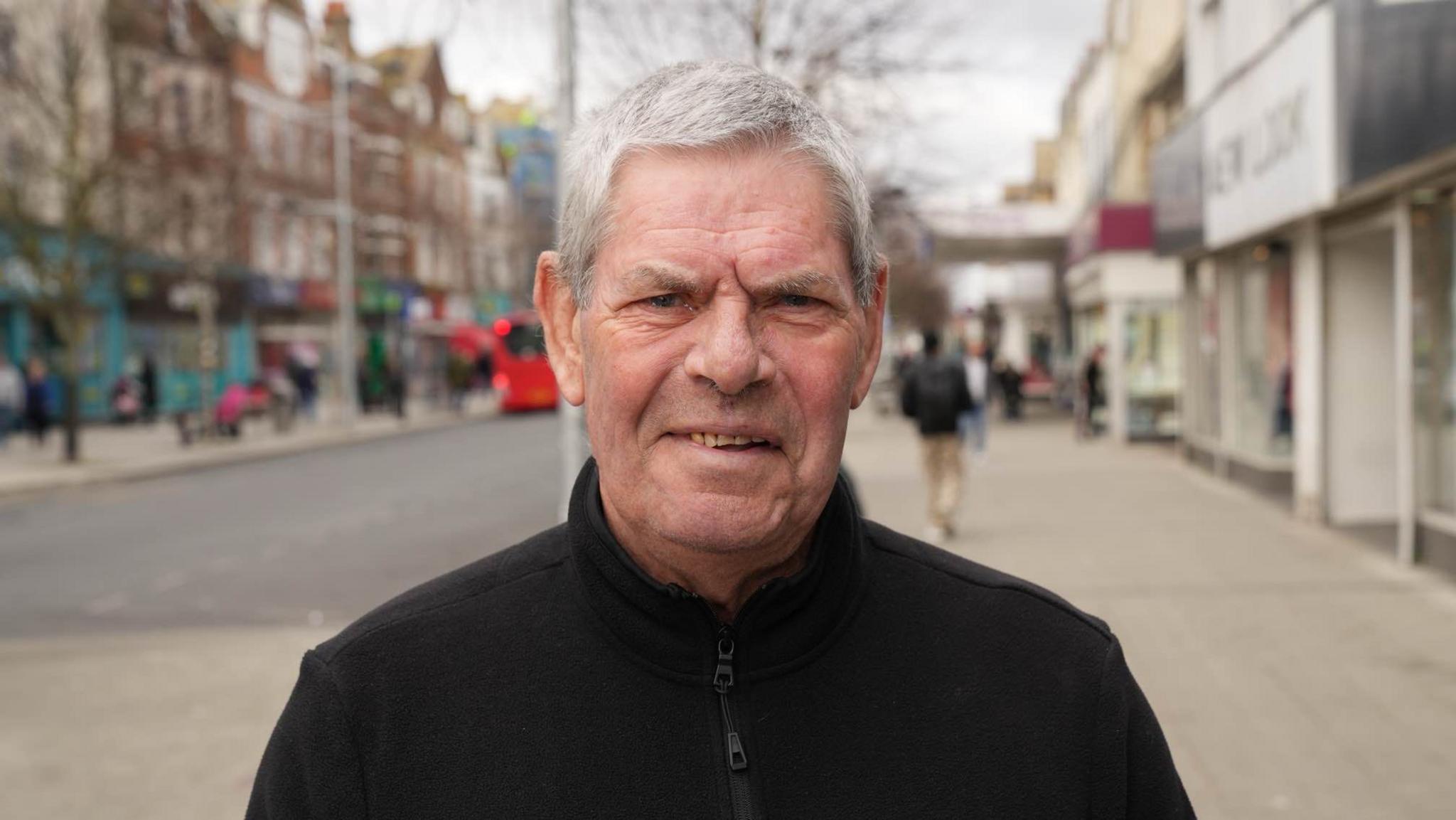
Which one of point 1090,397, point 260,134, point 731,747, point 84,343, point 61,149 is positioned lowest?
point 1090,397

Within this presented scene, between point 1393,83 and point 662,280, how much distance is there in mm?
9124

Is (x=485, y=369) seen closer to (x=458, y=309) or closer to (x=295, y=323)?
(x=458, y=309)

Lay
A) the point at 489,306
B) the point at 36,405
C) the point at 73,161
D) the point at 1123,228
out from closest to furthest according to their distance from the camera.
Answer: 1. the point at 73,161
2. the point at 1123,228
3. the point at 36,405
4. the point at 489,306

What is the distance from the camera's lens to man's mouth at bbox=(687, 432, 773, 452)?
5.37 feet

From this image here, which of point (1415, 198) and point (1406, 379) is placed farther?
point (1406, 379)

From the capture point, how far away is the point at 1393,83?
9.32m

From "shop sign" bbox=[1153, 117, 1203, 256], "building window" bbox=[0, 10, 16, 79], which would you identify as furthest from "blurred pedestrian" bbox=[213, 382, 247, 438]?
"shop sign" bbox=[1153, 117, 1203, 256]

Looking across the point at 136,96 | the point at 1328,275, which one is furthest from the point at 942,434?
the point at 136,96

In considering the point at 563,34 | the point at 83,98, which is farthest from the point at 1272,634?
the point at 83,98

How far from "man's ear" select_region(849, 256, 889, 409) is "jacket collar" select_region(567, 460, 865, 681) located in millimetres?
208

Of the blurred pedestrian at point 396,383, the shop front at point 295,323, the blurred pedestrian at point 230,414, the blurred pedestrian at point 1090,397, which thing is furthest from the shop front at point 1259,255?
the shop front at point 295,323

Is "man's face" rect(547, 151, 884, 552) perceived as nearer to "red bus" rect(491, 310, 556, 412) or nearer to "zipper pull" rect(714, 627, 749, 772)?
"zipper pull" rect(714, 627, 749, 772)

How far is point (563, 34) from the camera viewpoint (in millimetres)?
9125

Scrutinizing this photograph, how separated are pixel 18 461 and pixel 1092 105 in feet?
80.0
